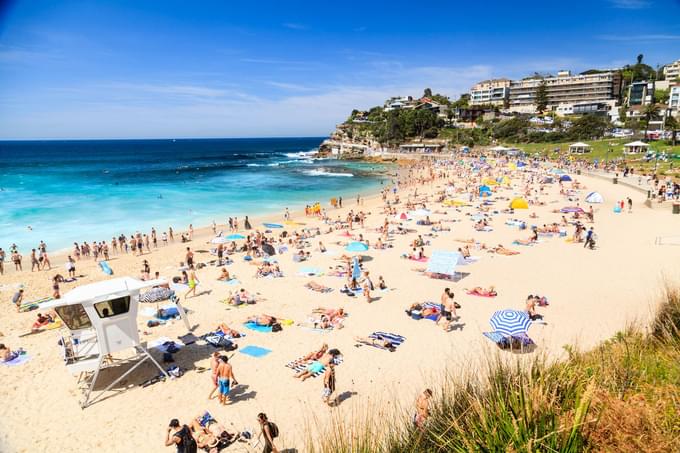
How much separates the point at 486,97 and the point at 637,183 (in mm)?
106107

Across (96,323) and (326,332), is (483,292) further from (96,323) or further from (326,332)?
(96,323)


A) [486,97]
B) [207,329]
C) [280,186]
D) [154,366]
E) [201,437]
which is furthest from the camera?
[486,97]

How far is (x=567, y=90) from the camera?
110125 mm

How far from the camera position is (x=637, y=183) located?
1328 inches

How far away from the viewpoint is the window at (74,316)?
8.40 meters

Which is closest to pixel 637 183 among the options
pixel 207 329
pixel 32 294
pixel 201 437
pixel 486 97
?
pixel 207 329

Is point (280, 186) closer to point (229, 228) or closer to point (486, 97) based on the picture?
point (229, 228)

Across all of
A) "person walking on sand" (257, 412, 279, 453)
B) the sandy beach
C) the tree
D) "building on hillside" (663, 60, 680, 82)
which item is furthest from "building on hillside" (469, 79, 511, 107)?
"person walking on sand" (257, 412, 279, 453)

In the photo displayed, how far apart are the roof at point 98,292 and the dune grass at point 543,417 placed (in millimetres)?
6359

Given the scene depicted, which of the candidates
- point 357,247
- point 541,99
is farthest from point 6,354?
point 541,99

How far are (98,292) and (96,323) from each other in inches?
24.4

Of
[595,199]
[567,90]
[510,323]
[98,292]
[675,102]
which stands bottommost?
[510,323]

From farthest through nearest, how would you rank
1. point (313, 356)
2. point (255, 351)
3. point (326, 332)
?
point (326, 332) < point (255, 351) < point (313, 356)

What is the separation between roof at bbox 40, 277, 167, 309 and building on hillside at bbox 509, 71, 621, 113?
A: 4769 inches
